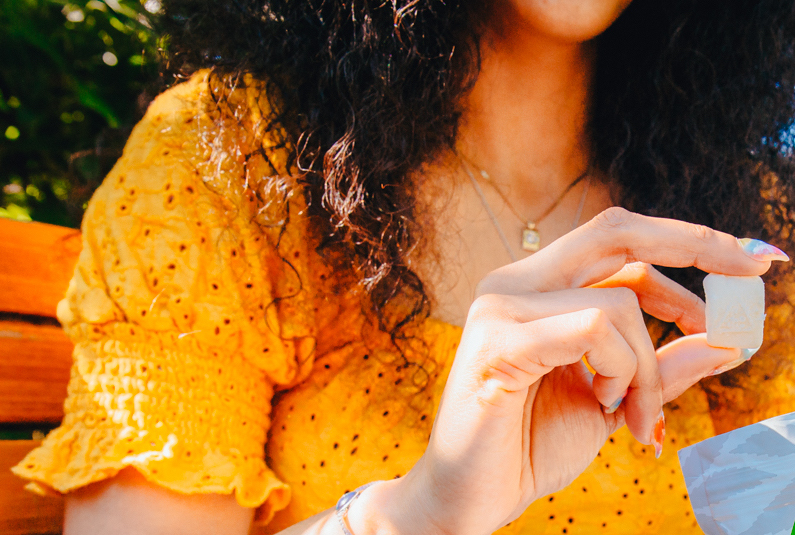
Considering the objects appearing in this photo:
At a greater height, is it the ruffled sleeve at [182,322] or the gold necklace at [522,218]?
the ruffled sleeve at [182,322]

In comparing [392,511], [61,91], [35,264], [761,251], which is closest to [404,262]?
[392,511]

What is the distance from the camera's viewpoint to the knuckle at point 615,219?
62 centimetres

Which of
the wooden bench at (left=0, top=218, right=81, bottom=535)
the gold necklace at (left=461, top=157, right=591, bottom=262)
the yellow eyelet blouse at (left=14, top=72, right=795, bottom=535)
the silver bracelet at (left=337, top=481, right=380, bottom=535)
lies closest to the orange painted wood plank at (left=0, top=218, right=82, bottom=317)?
the wooden bench at (left=0, top=218, right=81, bottom=535)

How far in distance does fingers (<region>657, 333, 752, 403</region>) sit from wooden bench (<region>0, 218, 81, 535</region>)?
1.03 metres

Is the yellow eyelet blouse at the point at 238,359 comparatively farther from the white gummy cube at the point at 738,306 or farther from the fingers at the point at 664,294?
the white gummy cube at the point at 738,306

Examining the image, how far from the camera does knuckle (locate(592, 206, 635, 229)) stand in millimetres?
617

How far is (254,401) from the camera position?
977mm

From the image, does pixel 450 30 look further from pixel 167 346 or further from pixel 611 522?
pixel 611 522

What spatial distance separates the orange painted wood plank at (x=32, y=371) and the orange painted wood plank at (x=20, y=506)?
0.06m

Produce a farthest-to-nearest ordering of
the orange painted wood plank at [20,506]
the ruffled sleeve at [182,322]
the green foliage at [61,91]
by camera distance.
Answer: the green foliage at [61,91] → the orange painted wood plank at [20,506] → the ruffled sleeve at [182,322]

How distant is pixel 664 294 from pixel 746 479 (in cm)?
26

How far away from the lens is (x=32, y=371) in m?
1.07

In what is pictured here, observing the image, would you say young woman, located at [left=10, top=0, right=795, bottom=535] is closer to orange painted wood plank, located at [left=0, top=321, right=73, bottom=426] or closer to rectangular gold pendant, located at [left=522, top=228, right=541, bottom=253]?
rectangular gold pendant, located at [left=522, top=228, right=541, bottom=253]

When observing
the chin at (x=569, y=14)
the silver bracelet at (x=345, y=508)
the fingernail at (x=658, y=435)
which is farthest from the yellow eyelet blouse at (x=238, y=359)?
the chin at (x=569, y=14)
